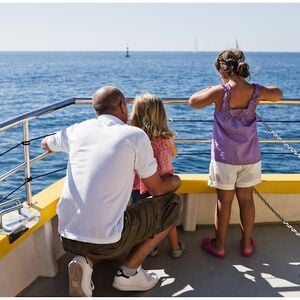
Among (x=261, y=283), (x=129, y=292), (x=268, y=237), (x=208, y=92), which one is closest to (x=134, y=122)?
(x=208, y=92)

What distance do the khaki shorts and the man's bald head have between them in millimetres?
576

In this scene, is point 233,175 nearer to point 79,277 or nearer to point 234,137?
point 234,137

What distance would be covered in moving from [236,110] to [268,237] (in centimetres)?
118

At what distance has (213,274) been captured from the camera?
309 cm

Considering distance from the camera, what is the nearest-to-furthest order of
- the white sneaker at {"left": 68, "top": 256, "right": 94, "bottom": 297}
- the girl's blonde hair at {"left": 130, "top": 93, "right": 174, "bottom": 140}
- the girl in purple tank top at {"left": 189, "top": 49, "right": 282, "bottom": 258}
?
the white sneaker at {"left": 68, "top": 256, "right": 94, "bottom": 297}
the girl's blonde hair at {"left": 130, "top": 93, "right": 174, "bottom": 140}
the girl in purple tank top at {"left": 189, "top": 49, "right": 282, "bottom": 258}

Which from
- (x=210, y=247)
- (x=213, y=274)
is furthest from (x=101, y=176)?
(x=210, y=247)

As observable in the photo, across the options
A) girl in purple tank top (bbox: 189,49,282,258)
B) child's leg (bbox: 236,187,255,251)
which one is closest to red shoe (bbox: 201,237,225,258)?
girl in purple tank top (bbox: 189,49,282,258)

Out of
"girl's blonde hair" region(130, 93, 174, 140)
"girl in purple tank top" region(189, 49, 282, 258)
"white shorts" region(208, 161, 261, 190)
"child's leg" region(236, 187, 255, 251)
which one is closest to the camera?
"girl's blonde hair" region(130, 93, 174, 140)

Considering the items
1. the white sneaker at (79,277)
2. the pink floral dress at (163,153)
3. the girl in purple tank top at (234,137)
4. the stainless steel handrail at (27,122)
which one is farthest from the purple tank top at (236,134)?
the white sneaker at (79,277)

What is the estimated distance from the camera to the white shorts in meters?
3.16

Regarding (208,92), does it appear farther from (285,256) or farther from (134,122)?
(285,256)

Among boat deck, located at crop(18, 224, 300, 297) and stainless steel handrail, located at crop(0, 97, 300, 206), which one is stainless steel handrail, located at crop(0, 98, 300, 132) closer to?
stainless steel handrail, located at crop(0, 97, 300, 206)

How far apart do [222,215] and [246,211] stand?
17cm

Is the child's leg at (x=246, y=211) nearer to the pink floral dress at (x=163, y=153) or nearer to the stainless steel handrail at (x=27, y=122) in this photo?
the pink floral dress at (x=163, y=153)
